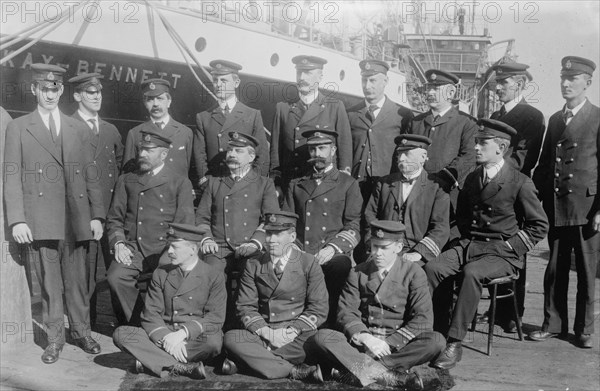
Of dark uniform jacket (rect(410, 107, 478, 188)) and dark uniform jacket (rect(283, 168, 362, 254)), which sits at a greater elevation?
dark uniform jacket (rect(410, 107, 478, 188))

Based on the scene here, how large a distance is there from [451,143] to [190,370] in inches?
113

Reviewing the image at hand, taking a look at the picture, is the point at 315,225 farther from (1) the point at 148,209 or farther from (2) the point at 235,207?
(1) the point at 148,209

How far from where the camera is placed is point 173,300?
14.3 feet

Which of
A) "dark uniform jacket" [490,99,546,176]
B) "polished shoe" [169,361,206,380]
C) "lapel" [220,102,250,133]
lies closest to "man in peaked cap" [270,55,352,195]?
"lapel" [220,102,250,133]

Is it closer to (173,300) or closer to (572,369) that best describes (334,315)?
(173,300)

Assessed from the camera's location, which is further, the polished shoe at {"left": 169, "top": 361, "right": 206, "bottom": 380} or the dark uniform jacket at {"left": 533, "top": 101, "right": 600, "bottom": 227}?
the dark uniform jacket at {"left": 533, "top": 101, "right": 600, "bottom": 227}

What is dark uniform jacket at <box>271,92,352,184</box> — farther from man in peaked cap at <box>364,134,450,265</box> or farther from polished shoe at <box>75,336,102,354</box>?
polished shoe at <box>75,336,102,354</box>

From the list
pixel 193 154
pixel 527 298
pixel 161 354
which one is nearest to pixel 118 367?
pixel 161 354

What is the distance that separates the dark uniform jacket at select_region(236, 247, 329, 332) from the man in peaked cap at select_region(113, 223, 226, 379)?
0.22 meters

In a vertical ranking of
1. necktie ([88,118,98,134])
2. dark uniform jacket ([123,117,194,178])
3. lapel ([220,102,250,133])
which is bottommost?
dark uniform jacket ([123,117,194,178])

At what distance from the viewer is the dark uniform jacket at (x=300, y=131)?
5.56 meters

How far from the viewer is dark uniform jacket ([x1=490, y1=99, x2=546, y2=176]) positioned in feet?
17.3

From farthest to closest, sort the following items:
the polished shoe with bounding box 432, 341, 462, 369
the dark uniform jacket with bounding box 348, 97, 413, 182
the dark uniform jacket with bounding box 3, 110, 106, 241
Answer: the dark uniform jacket with bounding box 348, 97, 413, 182 < the dark uniform jacket with bounding box 3, 110, 106, 241 < the polished shoe with bounding box 432, 341, 462, 369

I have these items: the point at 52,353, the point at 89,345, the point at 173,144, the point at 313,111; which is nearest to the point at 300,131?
the point at 313,111
